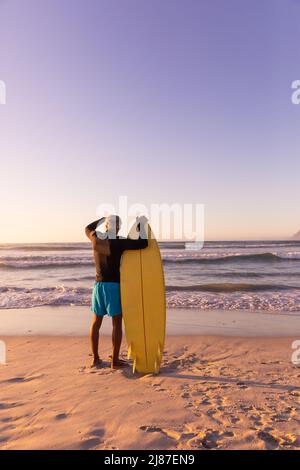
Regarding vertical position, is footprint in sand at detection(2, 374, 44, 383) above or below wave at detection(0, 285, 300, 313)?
above

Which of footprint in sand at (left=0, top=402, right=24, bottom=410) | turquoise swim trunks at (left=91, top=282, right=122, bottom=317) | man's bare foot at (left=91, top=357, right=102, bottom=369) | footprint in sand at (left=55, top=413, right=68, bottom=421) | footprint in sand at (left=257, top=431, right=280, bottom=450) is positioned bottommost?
man's bare foot at (left=91, top=357, right=102, bottom=369)

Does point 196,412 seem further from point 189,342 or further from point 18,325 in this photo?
point 18,325

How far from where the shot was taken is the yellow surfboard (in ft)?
13.0

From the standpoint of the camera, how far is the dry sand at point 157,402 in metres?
2.37

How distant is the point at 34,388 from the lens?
347 cm

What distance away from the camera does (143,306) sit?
405 cm

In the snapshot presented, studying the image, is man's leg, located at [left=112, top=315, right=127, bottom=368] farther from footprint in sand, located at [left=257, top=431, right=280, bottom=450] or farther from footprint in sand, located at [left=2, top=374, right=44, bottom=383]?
footprint in sand, located at [left=257, top=431, right=280, bottom=450]

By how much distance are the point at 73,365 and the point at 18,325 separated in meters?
2.75

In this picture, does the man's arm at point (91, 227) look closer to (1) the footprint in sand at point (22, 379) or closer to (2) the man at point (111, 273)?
(2) the man at point (111, 273)

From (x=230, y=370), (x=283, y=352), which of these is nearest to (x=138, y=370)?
(x=230, y=370)

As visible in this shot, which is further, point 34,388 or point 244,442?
point 34,388

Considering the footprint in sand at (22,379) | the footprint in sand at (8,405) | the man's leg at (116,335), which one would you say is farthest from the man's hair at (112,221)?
the footprint in sand at (8,405)

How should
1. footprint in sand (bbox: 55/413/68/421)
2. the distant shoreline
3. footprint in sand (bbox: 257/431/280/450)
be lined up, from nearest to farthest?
footprint in sand (bbox: 257/431/280/450), footprint in sand (bbox: 55/413/68/421), the distant shoreline

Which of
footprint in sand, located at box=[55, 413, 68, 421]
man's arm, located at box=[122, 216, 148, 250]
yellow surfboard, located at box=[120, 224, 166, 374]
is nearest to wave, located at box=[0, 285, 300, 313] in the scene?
yellow surfboard, located at box=[120, 224, 166, 374]
